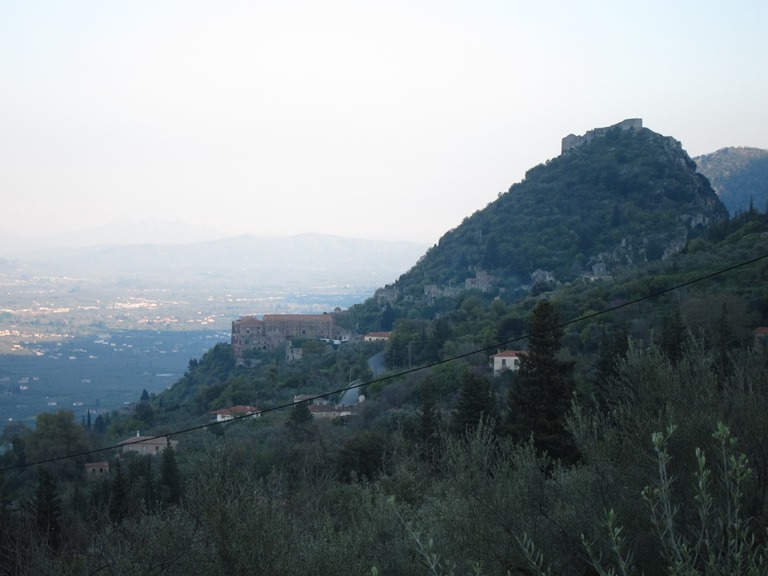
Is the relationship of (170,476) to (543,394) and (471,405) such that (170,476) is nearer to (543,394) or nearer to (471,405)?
(471,405)

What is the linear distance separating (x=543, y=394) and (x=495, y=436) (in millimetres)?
4112

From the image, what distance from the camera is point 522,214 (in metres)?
60.7

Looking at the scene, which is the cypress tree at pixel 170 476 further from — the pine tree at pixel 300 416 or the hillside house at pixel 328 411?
the hillside house at pixel 328 411

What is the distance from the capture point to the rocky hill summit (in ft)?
170

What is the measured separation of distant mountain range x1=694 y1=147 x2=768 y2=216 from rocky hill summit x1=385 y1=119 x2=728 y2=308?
8.49 metres

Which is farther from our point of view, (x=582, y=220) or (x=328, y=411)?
(x=582, y=220)

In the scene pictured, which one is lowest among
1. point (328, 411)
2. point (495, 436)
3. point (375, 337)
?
point (328, 411)

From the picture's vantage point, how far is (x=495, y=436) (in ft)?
34.7

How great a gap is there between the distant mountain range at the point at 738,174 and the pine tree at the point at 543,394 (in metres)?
Result: 53.5

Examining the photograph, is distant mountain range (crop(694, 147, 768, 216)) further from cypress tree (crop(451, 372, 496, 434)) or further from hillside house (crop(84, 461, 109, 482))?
cypress tree (crop(451, 372, 496, 434))

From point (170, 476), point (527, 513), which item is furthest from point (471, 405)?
point (527, 513)

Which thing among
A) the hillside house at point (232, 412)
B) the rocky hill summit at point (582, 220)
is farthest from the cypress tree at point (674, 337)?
the rocky hill summit at point (582, 220)

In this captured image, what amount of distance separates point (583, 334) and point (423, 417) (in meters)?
9.55

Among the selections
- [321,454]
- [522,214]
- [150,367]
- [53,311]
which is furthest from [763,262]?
[53,311]
